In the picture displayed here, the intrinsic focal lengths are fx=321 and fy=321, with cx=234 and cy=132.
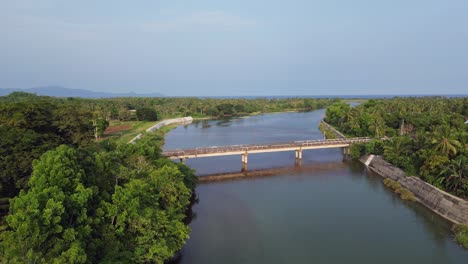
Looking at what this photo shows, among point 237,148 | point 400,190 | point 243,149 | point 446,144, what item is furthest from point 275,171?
point 446,144

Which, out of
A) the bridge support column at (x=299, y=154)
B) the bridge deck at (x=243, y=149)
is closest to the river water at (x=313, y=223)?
the bridge deck at (x=243, y=149)

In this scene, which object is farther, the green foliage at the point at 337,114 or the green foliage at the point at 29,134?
the green foliage at the point at 337,114

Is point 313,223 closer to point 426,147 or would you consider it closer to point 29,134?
point 426,147

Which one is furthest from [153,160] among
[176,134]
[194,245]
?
[176,134]

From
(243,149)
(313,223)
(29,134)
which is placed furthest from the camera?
(243,149)

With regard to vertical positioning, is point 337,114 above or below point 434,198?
above

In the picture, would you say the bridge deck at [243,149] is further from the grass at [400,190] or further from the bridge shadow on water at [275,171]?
the grass at [400,190]

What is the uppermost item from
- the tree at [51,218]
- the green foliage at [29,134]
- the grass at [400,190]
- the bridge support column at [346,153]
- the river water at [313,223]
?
the green foliage at [29,134]
